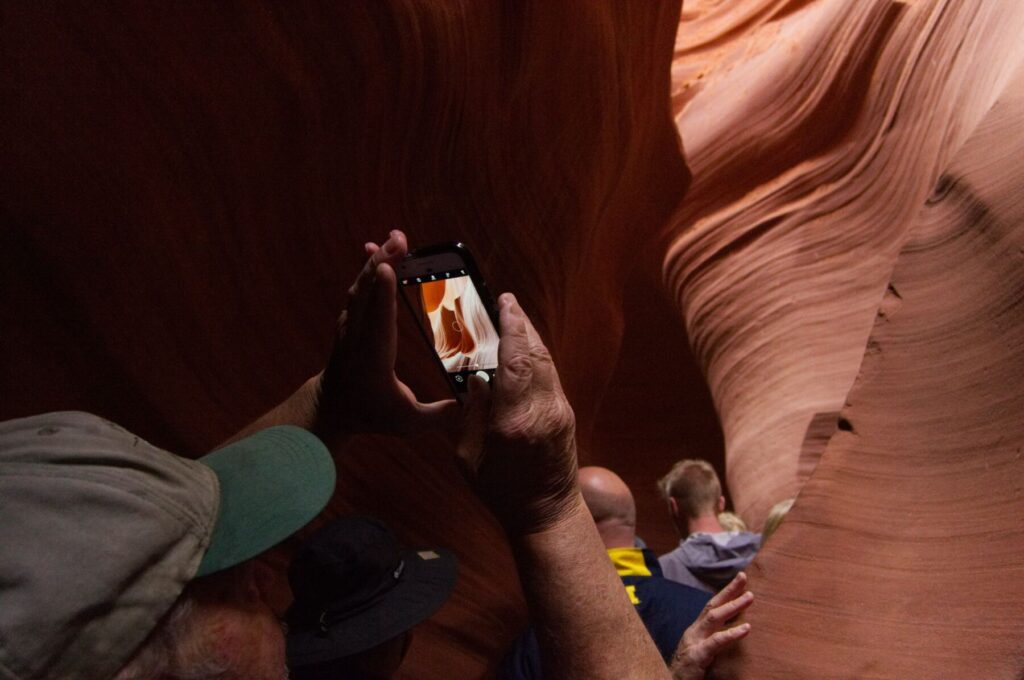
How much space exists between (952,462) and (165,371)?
130 cm

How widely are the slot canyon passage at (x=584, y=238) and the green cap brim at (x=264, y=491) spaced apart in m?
0.50

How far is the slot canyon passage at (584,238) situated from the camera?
89 centimetres

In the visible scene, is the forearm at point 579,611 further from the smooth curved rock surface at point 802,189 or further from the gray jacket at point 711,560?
the smooth curved rock surface at point 802,189

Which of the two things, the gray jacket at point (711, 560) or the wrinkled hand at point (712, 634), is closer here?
the wrinkled hand at point (712, 634)

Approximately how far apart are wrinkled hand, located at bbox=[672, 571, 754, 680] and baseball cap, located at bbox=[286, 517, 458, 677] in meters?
0.37

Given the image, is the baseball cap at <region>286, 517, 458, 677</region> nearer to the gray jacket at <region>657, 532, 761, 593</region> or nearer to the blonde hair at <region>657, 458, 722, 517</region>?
the gray jacket at <region>657, 532, 761, 593</region>

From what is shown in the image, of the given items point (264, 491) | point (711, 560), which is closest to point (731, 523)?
point (711, 560)

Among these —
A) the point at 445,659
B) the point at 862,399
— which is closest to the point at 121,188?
the point at 862,399

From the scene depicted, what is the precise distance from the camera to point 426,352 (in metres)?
1.78

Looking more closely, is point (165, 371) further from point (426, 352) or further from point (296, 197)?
point (426, 352)

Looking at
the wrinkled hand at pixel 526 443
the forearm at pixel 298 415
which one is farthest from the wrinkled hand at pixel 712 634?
the forearm at pixel 298 415

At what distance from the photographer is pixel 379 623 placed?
1050 mm

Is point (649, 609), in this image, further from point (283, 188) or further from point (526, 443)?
point (283, 188)

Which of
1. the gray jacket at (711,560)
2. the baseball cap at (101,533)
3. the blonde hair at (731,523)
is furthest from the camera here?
the blonde hair at (731,523)
